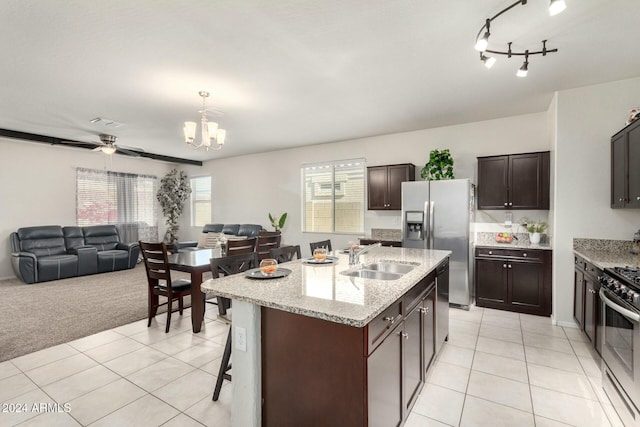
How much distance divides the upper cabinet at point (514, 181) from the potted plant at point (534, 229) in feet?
1.17

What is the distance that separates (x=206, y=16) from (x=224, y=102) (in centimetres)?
176

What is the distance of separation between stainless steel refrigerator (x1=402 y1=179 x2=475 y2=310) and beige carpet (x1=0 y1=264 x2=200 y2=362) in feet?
11.5

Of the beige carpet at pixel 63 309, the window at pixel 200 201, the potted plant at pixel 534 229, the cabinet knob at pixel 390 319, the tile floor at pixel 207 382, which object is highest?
the window at pixel 200 201

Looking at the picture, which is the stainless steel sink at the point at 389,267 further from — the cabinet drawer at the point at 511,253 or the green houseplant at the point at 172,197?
the green houseplant at the point at 172,197

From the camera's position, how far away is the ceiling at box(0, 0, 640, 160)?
2.15m

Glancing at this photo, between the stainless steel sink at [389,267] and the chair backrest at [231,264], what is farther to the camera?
the stainless steel sink at [389,267]

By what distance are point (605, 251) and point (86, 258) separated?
834cm

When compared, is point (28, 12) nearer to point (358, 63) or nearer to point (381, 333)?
point (358, 63)

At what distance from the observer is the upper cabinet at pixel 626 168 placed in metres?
2.73

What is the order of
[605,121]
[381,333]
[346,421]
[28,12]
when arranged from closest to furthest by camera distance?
1. [346,421]
2. [381,333]
3. [28,12]
4. [605,121]

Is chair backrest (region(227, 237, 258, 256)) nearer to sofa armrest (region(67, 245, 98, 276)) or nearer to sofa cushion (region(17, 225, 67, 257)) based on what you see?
sofa armrest (region(67, 245, 98, 276))

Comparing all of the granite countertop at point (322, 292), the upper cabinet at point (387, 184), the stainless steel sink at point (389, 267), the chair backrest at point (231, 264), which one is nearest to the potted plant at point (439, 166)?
the upper cabinet at point (387, 184)

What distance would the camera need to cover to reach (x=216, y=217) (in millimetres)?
8172

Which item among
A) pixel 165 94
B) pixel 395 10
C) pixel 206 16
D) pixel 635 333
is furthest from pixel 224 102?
pixel 635 333
